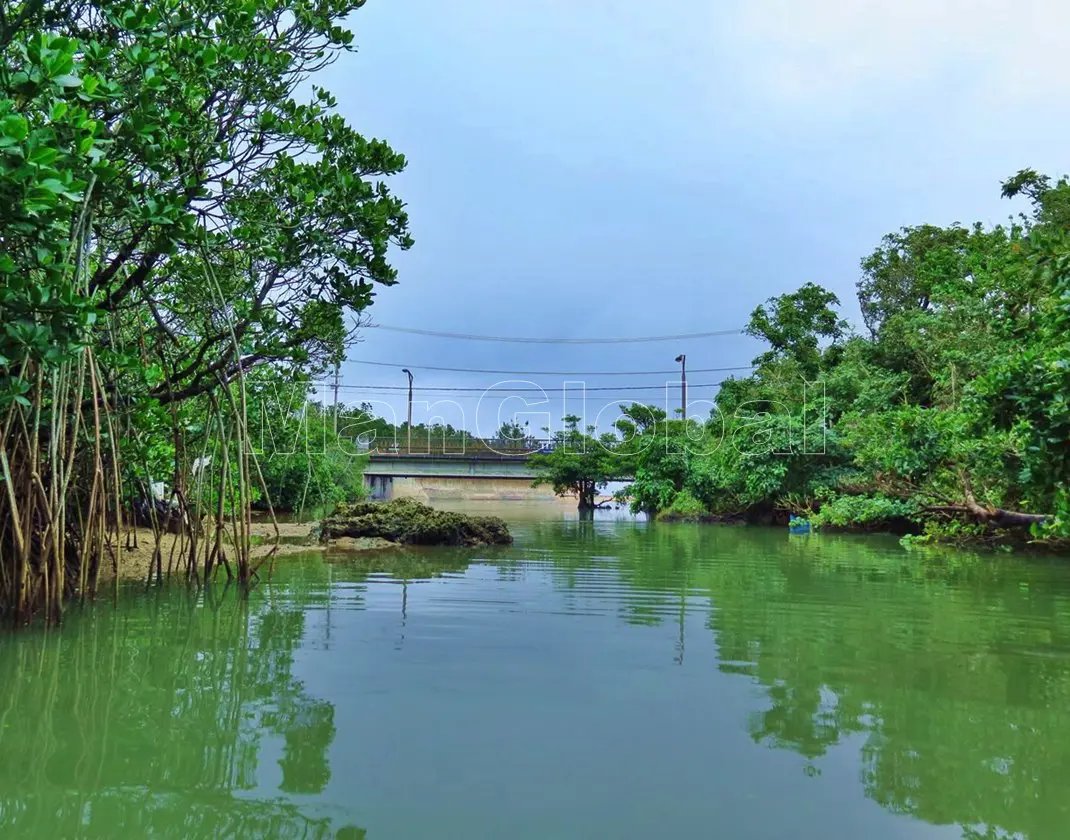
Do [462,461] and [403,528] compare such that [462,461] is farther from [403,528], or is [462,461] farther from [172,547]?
[172,547]

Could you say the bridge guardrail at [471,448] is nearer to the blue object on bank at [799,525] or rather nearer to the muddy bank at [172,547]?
the blue object on bank at [799,525]

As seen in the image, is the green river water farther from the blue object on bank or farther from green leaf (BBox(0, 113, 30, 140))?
the blue object on bank

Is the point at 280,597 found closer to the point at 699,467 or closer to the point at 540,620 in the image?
the point at 540,620

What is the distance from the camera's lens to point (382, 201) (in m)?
6.89

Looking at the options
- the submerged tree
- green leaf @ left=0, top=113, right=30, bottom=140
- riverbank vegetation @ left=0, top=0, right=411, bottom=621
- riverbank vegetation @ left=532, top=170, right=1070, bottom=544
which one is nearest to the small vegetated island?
riverbank vegetation @ left=0, top=0, right=411, bottom=621

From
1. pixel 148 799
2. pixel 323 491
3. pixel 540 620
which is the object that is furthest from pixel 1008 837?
pixel 323 491

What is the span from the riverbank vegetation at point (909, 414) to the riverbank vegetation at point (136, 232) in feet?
18.2

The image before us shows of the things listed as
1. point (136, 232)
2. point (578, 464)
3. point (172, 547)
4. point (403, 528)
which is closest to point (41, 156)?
point (136, 232)

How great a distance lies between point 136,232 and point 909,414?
1235 centimetres

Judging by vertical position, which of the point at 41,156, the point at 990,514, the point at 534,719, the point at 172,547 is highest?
the point at 41,156

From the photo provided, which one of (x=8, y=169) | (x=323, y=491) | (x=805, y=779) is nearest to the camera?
(x=805, y=779)

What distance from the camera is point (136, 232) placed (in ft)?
19.8

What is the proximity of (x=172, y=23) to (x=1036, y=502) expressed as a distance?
8.26 meters

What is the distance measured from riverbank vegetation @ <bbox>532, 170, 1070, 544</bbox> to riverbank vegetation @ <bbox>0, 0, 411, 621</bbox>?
5.56 m
